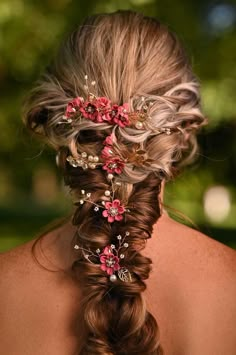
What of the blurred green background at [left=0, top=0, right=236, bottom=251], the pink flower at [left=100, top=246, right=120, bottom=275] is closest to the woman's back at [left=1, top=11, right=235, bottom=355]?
the pink flower at [left=100, top=246, right=120, bottom=275]

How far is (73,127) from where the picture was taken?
284cm

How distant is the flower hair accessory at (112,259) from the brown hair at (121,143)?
0.02 m

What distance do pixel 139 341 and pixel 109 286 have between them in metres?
0.21

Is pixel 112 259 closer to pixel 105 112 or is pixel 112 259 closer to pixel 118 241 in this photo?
pixel 118 241

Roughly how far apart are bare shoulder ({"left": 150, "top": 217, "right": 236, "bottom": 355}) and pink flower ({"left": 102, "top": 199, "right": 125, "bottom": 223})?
0.19m

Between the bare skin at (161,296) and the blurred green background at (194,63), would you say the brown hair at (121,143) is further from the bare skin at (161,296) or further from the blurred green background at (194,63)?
the blurred green background at (194,63)

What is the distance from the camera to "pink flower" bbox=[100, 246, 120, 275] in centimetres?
276

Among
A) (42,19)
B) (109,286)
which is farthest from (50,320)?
(42,19)

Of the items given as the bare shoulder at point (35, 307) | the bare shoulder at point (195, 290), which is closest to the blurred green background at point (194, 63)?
the bare shoulder at point (195, 290)

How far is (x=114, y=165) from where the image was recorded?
2.78 meters

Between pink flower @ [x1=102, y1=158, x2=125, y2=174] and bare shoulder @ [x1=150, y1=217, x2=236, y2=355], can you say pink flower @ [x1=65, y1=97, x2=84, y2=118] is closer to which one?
pink flower @ [x1=102, y1=158, x2=125, y2=174]

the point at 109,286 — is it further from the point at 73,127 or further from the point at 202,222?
the point at 202,222

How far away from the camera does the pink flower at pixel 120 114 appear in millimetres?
2781

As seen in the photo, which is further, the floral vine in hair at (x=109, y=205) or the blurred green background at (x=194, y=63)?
the blurred green background at (x=194, y=63)
